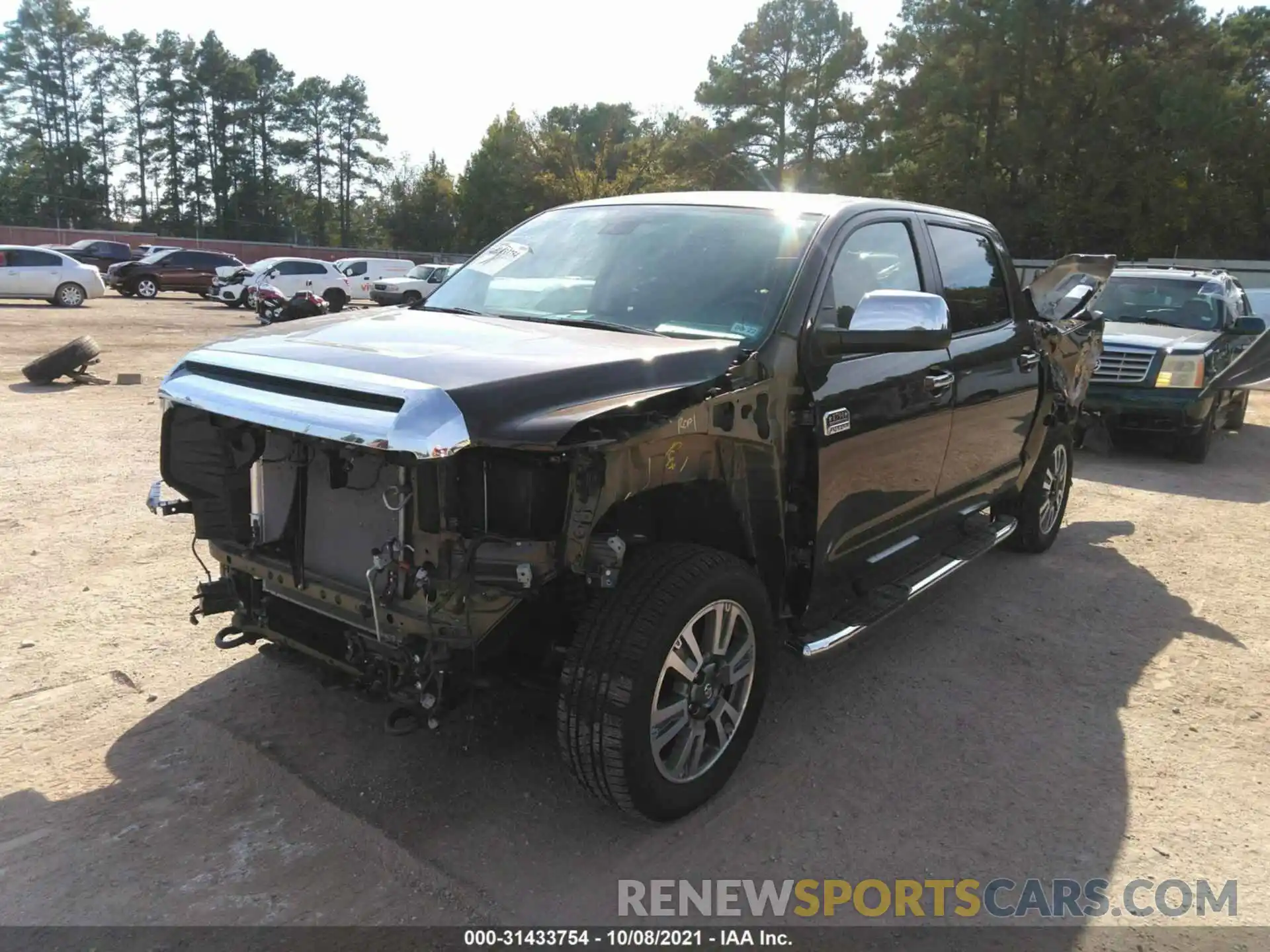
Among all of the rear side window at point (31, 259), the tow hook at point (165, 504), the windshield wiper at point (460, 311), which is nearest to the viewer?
the tow hook at point (165, 504)

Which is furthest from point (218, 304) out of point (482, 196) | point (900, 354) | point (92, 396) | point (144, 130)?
point (144, 130)

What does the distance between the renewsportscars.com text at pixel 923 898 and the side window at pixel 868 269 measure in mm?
1950

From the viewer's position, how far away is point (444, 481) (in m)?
2.57

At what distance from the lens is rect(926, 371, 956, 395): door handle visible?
4129 mm

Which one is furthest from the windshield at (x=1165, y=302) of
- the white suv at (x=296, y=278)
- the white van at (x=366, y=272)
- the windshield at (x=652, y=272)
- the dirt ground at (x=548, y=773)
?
the white van at (x=366, y=272)

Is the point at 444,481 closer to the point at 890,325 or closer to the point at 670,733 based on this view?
the point at 670,733

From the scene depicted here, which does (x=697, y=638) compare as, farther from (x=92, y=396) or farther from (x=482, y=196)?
(x=482, y=196)

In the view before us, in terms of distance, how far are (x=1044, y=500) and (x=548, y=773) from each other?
4.11 meters

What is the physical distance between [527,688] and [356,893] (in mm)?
774

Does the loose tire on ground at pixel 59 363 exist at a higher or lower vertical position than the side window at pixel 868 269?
lower

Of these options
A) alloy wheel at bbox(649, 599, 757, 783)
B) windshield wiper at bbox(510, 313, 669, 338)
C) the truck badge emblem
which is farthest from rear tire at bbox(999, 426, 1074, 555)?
windshield wiper at bbox(510, 313, 669, 338)

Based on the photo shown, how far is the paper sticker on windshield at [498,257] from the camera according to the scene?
4234 mm

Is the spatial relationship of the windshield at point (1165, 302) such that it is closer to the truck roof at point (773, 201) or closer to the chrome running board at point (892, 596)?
the chrome running board at point (892, 596)

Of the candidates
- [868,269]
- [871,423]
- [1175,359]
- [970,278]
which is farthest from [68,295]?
[871,423]
